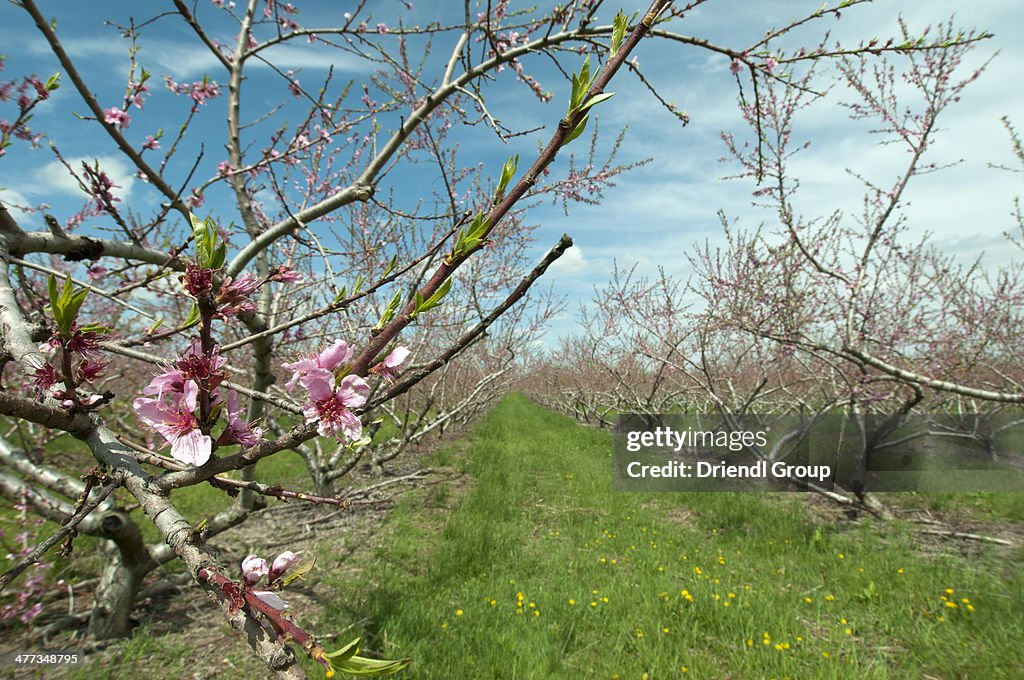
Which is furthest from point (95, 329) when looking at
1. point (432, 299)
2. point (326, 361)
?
point (432, 299)

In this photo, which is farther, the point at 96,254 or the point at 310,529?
the point at 310,529

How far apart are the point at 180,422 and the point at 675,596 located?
4.50 metres

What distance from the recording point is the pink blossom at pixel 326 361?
0.61 meters

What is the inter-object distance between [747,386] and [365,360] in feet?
45.4

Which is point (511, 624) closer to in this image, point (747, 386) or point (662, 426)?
point (662, 426)

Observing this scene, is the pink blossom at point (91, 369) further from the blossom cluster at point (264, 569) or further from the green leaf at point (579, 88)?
the green leaf at point (579, 88)

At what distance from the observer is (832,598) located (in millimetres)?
4078

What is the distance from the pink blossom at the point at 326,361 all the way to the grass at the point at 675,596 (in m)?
3.22

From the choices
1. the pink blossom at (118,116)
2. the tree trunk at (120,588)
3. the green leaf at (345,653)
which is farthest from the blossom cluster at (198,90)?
the green leaf at (345,653)

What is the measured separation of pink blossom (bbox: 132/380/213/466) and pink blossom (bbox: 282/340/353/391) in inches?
4.8

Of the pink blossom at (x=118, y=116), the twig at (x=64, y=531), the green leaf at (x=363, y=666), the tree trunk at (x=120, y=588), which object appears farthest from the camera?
the tree trunk at (x=120, y=588)

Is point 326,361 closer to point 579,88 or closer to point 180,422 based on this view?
point 180,422

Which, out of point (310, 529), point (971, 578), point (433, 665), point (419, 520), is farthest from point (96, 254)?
point (971, 578)

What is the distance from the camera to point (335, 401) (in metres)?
0.63
